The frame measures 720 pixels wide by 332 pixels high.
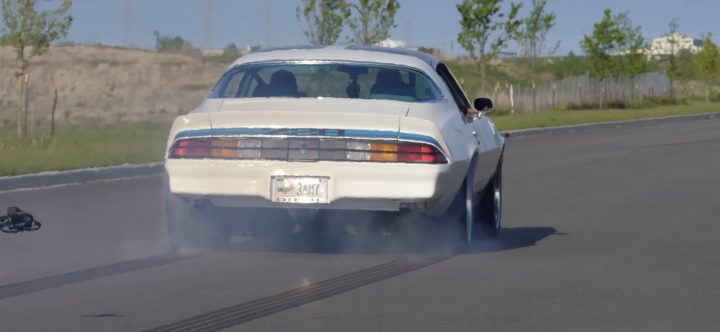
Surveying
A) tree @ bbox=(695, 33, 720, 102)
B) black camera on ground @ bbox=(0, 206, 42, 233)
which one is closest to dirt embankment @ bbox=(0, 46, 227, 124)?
tree @ bbox=(695, 33, 720, 102)

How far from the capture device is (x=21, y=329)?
727cm

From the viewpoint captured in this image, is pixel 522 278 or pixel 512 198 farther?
pixel 512 198

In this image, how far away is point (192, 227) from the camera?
10.5 meters

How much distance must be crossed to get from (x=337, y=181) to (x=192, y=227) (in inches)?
51.7

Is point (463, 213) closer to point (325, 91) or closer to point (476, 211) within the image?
point (476, 211)

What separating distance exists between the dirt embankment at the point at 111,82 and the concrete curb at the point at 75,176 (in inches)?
1325

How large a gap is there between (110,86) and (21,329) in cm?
7369

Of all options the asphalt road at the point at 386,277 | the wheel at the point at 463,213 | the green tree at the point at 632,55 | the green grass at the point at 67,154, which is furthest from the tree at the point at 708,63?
the wheel at the point at 463,213

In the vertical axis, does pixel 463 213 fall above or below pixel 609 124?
above

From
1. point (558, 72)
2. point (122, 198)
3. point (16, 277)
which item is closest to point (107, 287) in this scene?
point (16, 277)

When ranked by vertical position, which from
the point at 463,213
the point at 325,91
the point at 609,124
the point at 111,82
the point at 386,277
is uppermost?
the point at 325,91

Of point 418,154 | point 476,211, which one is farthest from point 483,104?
point 418,154

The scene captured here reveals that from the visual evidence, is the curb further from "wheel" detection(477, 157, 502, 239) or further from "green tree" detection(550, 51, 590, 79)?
"green tree" detection(550, 51, 590, 79)

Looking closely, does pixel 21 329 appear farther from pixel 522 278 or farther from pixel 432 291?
pixel 522 278
